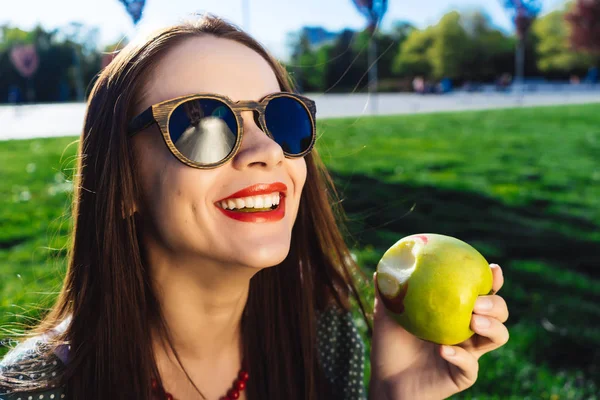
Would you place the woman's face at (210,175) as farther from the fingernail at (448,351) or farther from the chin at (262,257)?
the fingernail at (448,351)

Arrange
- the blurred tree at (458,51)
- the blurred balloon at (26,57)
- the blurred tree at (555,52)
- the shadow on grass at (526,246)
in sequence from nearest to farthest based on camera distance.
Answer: the shadow on grass at (526,246) < the blurred balloon at (26,57) < the blurred tree at (555,52) < the blurred tree at (458,51)

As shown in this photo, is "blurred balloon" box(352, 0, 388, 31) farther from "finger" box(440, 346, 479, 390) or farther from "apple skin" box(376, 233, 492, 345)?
"finger" box(440, 346, 479, 390)

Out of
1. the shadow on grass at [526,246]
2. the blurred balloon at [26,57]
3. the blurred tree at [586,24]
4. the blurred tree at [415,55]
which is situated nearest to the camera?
the shadow on grass at [526,246]

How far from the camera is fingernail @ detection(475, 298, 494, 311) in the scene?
154cm

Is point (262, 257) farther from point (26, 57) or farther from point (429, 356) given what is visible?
point (26, 57)

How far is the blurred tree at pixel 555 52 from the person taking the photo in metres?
49.1

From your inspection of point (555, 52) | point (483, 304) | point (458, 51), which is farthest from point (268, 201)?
point (458, 51)

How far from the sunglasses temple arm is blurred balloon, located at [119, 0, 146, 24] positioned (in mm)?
433

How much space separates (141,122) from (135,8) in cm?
50

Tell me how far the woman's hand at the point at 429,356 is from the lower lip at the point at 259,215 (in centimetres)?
51

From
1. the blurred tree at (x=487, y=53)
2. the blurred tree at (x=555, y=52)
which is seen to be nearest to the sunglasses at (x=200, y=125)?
the blurred tree at (x=555, y=52)

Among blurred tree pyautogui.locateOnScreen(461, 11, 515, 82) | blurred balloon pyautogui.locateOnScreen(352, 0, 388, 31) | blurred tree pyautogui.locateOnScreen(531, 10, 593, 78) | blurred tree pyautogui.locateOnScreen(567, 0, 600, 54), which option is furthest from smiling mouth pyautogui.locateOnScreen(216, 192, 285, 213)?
blurred tree pyautogui.locateOnScreen(461, 11, 515, 82)

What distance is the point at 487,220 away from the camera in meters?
5.58

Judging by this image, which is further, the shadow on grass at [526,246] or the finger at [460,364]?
the shadow on grass at [526,246]
